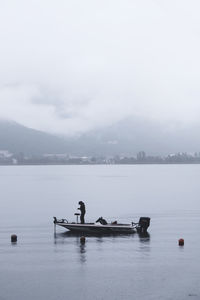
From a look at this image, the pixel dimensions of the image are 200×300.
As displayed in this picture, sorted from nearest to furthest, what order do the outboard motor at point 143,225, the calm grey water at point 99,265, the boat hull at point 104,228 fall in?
the calm grey water at point 99,265
the boat hull at point 104,228
the outboard motor at point 143,225

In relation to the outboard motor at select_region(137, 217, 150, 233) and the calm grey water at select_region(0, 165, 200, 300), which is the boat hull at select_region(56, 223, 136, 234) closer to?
the outboard motor at select_region(137, 217, 150, 233)

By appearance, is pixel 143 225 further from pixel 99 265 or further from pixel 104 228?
pixel 99 265

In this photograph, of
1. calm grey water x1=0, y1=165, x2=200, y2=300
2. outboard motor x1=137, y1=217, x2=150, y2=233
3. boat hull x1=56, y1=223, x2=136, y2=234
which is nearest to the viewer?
calm grey water x1=0, y1=165, x2=200, y2=300

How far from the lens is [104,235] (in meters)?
40.2

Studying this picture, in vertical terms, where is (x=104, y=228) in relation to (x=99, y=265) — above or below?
above

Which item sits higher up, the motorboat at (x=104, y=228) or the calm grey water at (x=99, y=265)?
the motorboat at (x=104, y=228)

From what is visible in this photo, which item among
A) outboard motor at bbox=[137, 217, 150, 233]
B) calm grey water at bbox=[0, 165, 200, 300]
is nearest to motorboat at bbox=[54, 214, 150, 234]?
A: outboard motor at bbox=[137, 217, 150, 233]

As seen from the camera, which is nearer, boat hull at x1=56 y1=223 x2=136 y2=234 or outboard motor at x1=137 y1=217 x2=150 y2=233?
boat hull at x1=56 y1=223 x2=136 y2=234

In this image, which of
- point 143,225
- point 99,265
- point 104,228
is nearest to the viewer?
point 99,265

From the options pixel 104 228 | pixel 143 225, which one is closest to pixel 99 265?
pixel 104 228

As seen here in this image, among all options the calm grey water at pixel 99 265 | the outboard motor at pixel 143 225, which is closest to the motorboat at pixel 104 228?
the outboard motor at pixel 143 225

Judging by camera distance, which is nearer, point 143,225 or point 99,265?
point 99,265

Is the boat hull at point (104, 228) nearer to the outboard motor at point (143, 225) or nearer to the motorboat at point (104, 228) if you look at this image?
the motorboat at point (104, 228)

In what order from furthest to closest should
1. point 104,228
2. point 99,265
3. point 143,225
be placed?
1. point 143,225
2. point 104,228
3. point 99,265
